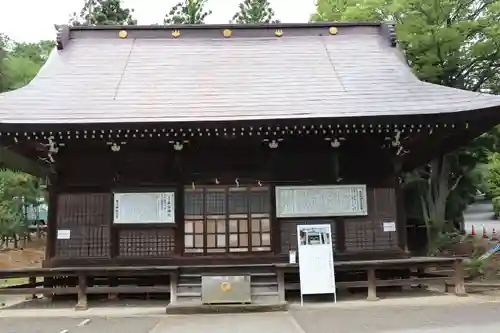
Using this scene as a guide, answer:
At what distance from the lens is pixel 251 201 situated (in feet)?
36.5

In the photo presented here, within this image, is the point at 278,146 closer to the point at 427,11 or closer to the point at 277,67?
the point at 277,67

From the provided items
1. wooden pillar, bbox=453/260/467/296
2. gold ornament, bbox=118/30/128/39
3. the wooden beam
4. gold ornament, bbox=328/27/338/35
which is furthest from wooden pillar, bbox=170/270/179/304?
gold ornament, bbox=328/27/338/35

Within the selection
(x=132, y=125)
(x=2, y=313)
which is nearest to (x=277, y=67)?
(x=132, y=125)

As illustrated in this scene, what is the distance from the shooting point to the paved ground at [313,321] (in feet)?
23.7

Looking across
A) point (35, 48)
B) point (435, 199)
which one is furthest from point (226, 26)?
point (35, 48)

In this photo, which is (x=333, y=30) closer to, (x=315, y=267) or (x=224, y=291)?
(x=315, y=267)

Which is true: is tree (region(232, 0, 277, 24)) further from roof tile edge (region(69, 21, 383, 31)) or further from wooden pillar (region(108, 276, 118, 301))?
wooden pillar (region(108, 276, 118, 301))

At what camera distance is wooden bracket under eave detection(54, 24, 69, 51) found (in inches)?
562

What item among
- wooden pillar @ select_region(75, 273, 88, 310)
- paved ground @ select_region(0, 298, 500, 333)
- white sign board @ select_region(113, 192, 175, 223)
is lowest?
paved ground @ select_region(0, 298, 500, 333)

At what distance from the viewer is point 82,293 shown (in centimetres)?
983

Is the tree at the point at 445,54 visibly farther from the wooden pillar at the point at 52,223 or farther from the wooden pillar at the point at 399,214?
the wooden pillar at the point at 52,223

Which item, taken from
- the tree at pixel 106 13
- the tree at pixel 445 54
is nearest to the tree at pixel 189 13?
the tree at pixel 106 13

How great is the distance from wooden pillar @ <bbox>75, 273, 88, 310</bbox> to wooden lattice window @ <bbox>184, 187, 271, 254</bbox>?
88.5 inches

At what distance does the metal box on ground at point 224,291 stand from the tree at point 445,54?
426 inches
